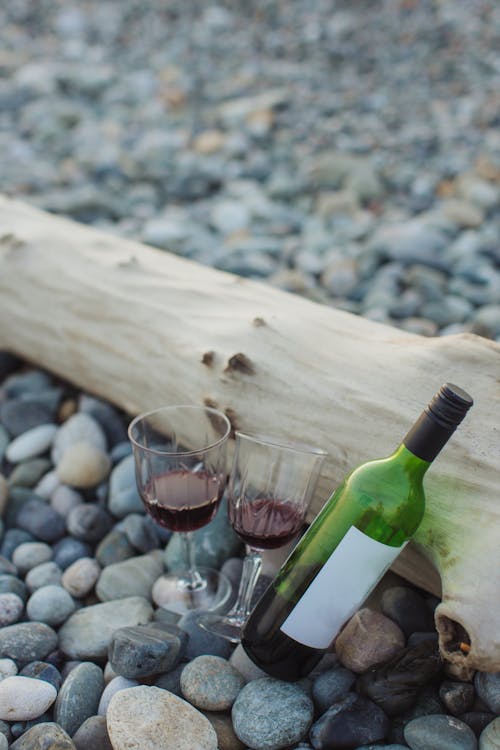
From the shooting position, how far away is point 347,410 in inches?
86.4

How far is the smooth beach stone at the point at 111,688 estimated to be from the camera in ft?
6.47

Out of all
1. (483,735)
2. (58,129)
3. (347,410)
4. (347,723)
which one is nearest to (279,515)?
(347,410)

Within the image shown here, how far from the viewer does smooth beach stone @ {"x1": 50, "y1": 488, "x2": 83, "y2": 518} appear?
275 centimetres

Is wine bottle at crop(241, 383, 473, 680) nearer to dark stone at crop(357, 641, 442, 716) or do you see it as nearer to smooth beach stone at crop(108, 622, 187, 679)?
dark stone at crop(357, 641, 442, 716)

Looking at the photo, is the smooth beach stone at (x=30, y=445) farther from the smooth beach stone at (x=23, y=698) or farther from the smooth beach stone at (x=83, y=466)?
the smooth beach stone at (x=23, y=698)

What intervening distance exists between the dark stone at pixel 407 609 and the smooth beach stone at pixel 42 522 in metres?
1.16

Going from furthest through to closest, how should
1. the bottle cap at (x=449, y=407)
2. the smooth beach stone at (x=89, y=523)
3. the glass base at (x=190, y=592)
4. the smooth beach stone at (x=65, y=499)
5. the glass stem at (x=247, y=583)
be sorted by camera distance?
1. the smooth beach stone at (x=65, y=499)
2. the smooth beach stone at (x=89, y=523)
3. the glass base at (x=190, y=592)
4. the glass stem at (x=247, y=583)
5. the bottle cap at (x=449, y=407)

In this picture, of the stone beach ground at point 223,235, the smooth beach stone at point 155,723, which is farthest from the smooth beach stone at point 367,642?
the smooth beach stone at point 155,723

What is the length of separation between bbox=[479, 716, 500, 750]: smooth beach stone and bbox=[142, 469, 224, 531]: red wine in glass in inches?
34.8

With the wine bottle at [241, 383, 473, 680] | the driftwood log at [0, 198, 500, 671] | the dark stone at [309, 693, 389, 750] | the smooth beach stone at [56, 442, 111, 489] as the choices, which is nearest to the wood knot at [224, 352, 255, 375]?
the driftwood log at [0, 198, 500, 671]

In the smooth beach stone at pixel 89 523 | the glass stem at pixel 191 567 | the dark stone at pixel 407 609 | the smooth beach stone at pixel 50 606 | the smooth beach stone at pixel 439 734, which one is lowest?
the smooth beach stone at pixel 89 523

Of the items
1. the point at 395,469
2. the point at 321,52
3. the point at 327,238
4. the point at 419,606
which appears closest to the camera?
the point at 395,469

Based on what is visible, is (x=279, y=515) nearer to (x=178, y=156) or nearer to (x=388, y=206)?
(x=388, y=206)

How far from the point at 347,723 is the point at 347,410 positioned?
818 millimetres
